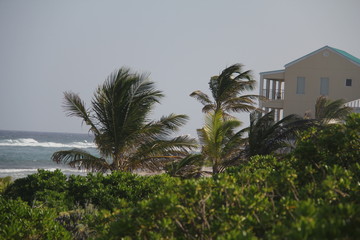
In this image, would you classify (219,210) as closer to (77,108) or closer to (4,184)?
(77,108)

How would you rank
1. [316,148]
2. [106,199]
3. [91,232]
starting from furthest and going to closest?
1. [106,199]
2. [91,232]
3. [316,148]

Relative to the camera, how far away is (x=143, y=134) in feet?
59.2

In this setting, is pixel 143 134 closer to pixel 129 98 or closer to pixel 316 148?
pixel 129 98

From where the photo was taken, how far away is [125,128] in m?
17.6

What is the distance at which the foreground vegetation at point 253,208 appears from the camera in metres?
4.04

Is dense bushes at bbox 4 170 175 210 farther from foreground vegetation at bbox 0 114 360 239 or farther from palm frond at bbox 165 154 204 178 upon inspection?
palm frond at bbox 165 154 204 178

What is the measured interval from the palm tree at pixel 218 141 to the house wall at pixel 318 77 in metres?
12.6

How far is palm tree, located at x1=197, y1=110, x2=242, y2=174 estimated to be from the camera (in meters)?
18.7

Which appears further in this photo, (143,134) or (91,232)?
(143,134)

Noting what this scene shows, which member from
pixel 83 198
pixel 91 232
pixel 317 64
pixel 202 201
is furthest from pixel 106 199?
pixel 317 64

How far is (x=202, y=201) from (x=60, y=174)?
871 cm

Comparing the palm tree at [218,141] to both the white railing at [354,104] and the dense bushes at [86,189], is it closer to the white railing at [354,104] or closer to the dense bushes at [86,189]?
the dense bushes at [86,189]

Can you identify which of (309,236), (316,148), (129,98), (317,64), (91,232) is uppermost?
(317,64)

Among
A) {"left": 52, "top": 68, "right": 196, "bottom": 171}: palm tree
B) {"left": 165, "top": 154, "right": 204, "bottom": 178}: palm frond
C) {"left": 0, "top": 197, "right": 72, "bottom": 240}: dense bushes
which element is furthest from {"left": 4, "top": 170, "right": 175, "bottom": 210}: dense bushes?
{"left": 165, "top": 154, "right": 204, "bottom": 178}: palm frond
